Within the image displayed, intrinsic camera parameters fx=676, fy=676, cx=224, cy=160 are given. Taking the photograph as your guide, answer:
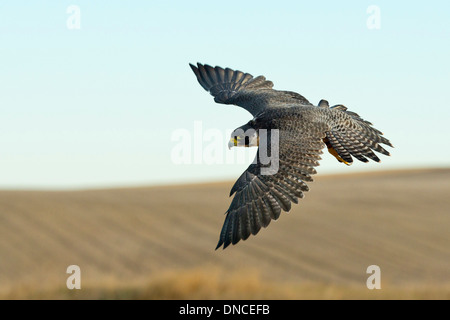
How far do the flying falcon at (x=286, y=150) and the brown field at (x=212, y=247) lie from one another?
31.7ft

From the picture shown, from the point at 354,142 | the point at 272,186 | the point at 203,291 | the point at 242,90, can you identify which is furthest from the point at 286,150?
the point at 203,291

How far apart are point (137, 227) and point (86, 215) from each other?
2848 millimetres

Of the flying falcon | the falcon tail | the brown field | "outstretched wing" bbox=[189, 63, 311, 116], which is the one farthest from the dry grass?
the falcon tail

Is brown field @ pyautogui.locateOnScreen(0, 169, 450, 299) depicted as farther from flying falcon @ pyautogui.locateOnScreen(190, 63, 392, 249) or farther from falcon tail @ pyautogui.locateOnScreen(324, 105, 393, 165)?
flying falcon @ pyautogui.locateOnScreen(190, 63, 392, 249)

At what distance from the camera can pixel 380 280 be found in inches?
874

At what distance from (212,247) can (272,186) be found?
833 inches

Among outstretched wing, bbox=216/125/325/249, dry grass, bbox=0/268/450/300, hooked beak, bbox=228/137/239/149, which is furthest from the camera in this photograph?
dry grass, bbox=0/268/450/300

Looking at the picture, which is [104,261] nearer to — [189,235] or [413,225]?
[189,235]

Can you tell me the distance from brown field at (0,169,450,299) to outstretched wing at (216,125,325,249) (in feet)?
33.6

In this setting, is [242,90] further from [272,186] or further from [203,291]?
[203,291]

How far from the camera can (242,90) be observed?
31.7 feet

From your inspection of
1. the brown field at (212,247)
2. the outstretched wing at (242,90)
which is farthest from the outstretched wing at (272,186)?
the brown field at (212,247)

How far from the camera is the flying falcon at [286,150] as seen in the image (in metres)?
6.10

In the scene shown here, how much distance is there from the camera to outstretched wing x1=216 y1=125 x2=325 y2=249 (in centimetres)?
600
